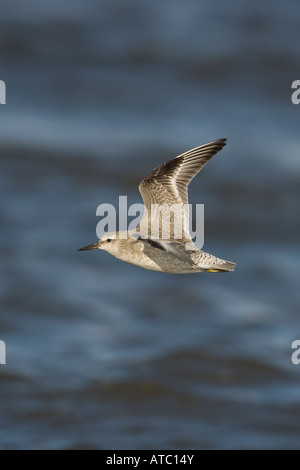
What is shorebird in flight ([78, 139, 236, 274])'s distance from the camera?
614cm

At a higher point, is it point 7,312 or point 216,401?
point 7,312

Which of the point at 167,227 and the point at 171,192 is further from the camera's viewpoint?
the point at 171,192

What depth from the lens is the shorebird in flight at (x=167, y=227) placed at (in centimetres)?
614

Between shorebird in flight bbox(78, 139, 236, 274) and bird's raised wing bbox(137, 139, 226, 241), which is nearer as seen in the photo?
shorebird in flight bbox(78, 139, 236, 274)

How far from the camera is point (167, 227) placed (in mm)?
6387

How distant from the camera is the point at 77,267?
11148 mm

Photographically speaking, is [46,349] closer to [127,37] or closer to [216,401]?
[216,401]

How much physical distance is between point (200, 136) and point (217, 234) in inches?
57.8

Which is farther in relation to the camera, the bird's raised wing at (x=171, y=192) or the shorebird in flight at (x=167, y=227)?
the bird's raised wing at (x=171, y=192)

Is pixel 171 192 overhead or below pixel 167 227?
overhead

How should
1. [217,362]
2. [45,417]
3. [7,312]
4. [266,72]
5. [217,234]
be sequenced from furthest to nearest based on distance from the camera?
[266,72] < [217,234] < [7,312] < [217,362] < [45,417]
